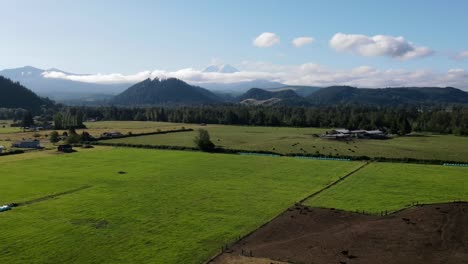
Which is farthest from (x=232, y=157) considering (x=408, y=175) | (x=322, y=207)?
(x=322, y=207)

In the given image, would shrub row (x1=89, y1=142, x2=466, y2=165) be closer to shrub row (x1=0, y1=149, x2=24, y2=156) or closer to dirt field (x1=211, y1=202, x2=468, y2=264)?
shrub row (x1=0, y1=149, x2=24, y2=156)

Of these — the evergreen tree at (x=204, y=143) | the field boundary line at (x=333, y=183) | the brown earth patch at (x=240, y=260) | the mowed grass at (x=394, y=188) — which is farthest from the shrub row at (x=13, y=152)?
the brown earth patch at (x=240, y=260)

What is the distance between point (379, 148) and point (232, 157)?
38.2m

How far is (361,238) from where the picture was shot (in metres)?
40.8

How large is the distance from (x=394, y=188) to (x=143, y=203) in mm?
34965

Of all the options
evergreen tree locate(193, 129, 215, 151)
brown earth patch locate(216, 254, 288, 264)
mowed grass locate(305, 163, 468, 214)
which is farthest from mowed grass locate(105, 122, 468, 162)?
brown earth patch locate(216, 254, 288, 264)

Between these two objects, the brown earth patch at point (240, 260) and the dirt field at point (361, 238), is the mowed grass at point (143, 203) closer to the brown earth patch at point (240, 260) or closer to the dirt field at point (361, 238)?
the brown earth patch at point (240, 260)

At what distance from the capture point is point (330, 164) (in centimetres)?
8350

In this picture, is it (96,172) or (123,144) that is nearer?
(96,172)

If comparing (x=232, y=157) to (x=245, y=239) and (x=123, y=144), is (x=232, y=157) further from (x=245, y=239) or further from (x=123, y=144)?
(x=245, y=239)

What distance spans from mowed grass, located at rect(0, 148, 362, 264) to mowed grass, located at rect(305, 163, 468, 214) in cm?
399

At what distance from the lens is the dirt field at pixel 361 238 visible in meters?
36.3

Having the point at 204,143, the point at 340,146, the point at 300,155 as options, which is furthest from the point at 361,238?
the point at 340,146

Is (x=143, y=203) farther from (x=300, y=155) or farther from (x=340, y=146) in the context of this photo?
(x=340, y=146)
